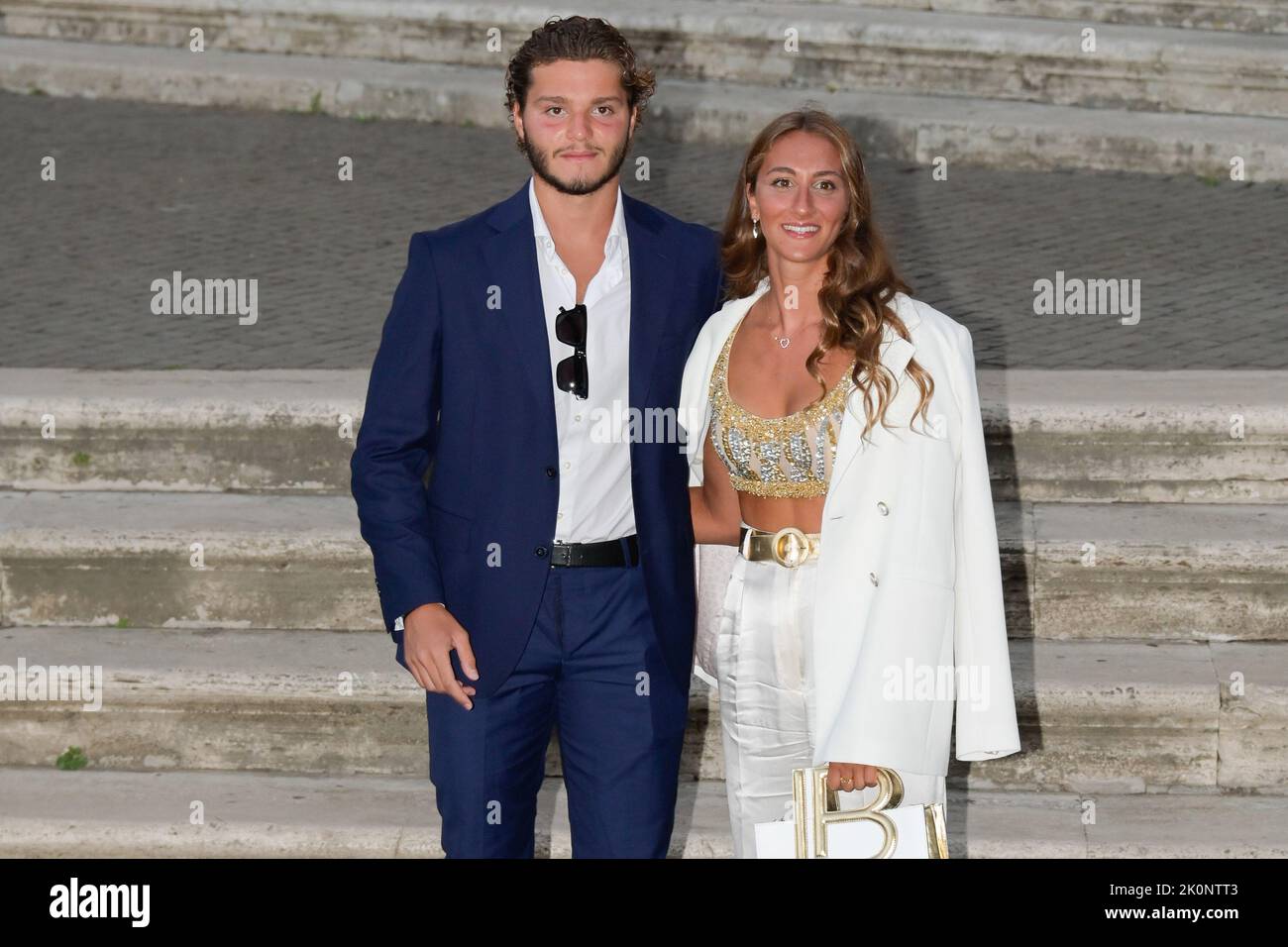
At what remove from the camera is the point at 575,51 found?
380cm

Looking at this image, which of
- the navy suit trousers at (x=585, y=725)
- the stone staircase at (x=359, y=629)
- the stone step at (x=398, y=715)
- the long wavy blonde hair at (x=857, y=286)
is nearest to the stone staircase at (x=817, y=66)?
the stone staircase at (x=359, y=629)

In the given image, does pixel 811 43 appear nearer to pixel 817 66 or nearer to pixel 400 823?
pixel 817 66

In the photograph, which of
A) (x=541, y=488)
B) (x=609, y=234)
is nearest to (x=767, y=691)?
(x=541, y=488)

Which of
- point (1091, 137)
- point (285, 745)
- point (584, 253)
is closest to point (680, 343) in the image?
point (584, 253)

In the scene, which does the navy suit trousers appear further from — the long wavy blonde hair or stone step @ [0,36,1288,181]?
stone step @ [0,36,1288,181]

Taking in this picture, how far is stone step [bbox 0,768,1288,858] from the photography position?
16.8 feet

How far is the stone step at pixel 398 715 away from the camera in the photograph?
5.39m

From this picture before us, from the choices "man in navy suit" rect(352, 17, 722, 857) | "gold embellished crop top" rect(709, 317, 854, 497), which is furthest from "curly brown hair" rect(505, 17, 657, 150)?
"gold embellished crop top" rect(709, 317, 854, 497)

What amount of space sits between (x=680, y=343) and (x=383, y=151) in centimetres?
686

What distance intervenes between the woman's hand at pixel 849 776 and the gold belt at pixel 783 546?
44 centimetres

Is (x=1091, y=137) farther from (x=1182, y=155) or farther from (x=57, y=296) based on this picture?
(x=57, y=296)

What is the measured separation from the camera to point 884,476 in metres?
3.71

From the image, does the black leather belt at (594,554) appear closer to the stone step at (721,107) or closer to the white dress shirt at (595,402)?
the white dress shirt at (595,402)

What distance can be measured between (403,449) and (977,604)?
130 cm
